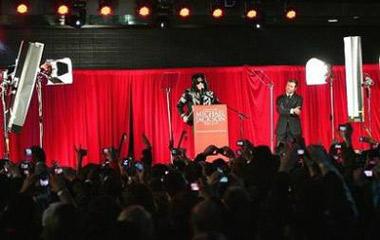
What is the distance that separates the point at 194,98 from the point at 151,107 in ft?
4.23

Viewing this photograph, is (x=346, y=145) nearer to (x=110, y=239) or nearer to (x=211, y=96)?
(x=110, y=239)

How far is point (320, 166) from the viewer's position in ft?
20.3

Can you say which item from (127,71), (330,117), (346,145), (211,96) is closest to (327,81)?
(330,117)

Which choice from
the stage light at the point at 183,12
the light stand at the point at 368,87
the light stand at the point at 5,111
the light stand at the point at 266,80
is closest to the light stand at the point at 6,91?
the light stand at the point at 5,111

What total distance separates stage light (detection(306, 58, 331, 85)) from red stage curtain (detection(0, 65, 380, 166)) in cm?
45

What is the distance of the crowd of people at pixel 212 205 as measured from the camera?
4277 millimetres

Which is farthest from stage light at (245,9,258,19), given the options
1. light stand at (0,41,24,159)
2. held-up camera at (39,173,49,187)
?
held-up camera at (39,173,49,187)

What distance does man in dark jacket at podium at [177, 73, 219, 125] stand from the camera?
16.9 m

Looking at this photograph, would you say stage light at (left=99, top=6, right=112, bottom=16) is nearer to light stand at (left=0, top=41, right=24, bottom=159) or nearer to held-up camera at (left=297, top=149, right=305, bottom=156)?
light stand at (left=0, top=41, right=24, bottom=159)

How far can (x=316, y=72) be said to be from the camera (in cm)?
1791

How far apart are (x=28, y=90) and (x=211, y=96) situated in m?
4.22

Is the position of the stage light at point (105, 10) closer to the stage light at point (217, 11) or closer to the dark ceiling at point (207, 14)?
the dark ceiling at point (207, 14)

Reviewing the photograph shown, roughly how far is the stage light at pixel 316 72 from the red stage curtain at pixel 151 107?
45cm

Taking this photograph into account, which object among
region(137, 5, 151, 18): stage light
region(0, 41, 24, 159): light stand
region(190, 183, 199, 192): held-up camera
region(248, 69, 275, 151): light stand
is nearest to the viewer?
region(190, 183, 199, 192): held-up camera
